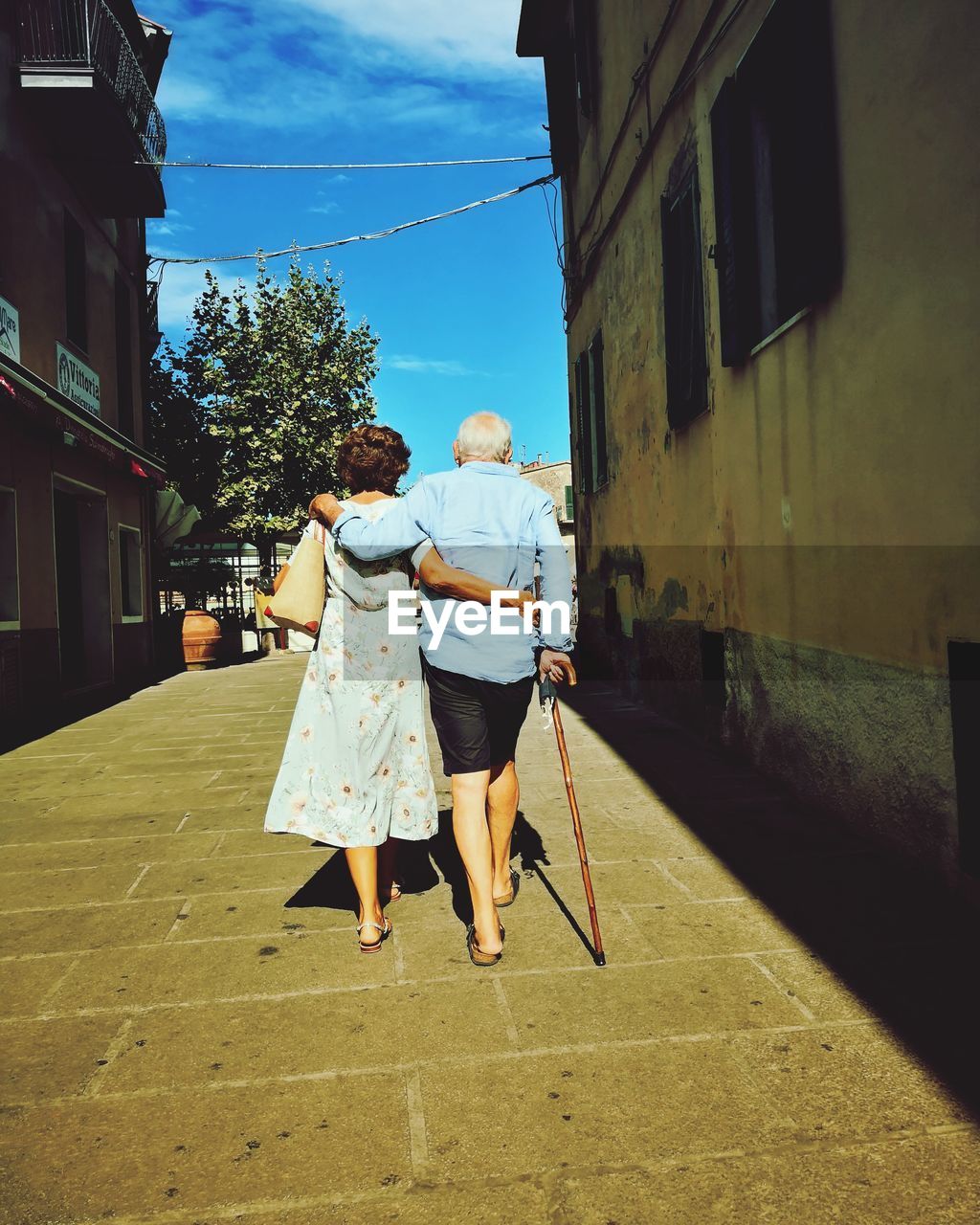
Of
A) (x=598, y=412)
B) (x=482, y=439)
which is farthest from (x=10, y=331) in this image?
(x=482, y=439)

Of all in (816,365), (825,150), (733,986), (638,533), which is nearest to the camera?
(733,986)

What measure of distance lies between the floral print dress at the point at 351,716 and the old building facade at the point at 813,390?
6.31 ft

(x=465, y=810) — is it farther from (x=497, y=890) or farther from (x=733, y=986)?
(x=733, y=986)

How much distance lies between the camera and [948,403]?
3.37 metres

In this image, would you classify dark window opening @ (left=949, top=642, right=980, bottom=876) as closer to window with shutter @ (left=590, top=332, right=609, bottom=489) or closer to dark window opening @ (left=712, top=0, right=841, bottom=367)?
dark window opening @ (left=712, top=0, right=841, bottom=367)

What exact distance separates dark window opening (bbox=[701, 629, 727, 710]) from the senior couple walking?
10.6ft

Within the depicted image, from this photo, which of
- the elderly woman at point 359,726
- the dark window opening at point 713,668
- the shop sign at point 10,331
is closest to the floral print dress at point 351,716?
the elderly woman at point 359,726

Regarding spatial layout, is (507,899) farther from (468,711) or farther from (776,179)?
(776,179)

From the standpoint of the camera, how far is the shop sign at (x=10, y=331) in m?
9.10

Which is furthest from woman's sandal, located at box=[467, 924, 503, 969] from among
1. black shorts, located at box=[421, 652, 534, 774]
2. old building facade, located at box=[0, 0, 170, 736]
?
old building facade, located at box=[0, 0, 170, 736]

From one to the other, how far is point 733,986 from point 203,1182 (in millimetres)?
1546

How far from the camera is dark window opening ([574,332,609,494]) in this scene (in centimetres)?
1031

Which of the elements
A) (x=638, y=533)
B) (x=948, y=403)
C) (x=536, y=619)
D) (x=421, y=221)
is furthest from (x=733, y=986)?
(x=421, y=221)
